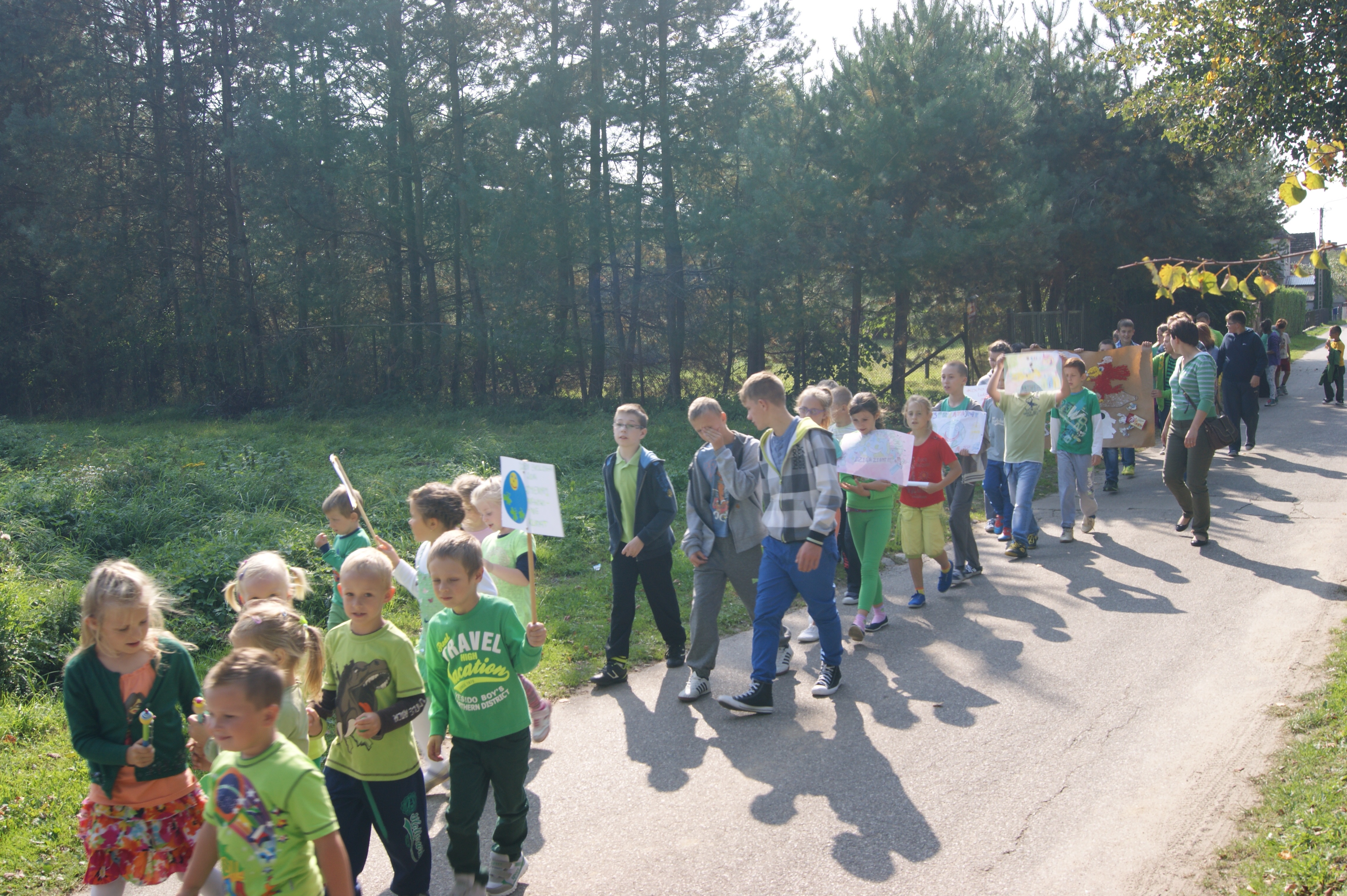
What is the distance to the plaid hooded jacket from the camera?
554cm

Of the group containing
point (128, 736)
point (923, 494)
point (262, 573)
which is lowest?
point (128, 736)

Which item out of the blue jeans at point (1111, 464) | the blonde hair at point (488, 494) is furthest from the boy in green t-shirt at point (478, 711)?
the blue jeans at point (1111, 464)

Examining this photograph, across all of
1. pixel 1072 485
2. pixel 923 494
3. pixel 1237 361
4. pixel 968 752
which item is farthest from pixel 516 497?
pixel 1237 361

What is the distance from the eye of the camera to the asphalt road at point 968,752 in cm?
389

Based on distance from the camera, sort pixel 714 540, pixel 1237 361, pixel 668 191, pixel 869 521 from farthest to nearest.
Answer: pixel 668 191
pixel 1237 361
pixel 869 521
pixel 714 540

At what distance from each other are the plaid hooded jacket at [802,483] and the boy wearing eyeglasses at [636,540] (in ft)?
2.34

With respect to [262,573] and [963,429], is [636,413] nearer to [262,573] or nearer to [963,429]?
[262,573]

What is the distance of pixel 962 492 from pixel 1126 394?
5191 mm

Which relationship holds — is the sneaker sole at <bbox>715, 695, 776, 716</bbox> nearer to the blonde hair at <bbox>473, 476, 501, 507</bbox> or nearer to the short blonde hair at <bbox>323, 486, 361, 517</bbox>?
the blonde hair at <bbox>473, 476, 501, 507</bbox>

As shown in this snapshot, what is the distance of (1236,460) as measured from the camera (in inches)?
526

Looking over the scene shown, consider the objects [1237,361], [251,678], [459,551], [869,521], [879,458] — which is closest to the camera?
[251,678]

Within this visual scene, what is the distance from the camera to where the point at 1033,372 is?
8.99 meters

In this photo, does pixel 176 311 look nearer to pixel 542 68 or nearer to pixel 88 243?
pixel 88 243

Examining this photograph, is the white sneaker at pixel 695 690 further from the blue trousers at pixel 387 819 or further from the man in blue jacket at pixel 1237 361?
the man in blue jacket at pixel 1237 361
